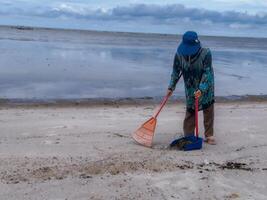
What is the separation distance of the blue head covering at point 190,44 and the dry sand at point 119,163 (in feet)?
4.61

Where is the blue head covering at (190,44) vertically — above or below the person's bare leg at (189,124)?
above

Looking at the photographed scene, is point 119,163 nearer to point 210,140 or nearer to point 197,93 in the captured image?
point 197,93

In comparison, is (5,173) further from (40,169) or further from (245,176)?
(245,176)

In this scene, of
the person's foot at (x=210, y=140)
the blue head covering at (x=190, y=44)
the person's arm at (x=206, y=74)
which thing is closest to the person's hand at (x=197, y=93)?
the person's arm at (x=206, y=74)

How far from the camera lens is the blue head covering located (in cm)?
727

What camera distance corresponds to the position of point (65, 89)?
16.6 meters

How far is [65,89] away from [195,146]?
967 cm

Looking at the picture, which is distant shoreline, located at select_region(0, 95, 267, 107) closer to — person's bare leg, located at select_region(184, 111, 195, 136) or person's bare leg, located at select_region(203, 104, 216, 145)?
person's bare leg, located at select_region(184, 111, 195, 136)

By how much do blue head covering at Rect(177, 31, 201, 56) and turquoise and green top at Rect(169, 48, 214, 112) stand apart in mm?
102

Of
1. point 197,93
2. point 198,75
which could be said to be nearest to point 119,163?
point 197,93

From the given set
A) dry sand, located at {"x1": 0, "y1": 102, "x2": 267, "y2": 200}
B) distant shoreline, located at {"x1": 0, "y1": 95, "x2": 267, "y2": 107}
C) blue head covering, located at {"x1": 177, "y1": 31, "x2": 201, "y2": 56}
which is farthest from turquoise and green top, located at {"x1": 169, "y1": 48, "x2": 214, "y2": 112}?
distant shoreline, located at {"x1": 0, "y1": 95, "x2": 267, "y2": 107}

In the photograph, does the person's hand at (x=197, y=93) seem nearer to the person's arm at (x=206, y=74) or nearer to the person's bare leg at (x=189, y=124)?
the person's arm at (x=206, y=74)

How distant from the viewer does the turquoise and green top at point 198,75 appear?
7.41 metres

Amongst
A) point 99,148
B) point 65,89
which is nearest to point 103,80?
point 65,89
